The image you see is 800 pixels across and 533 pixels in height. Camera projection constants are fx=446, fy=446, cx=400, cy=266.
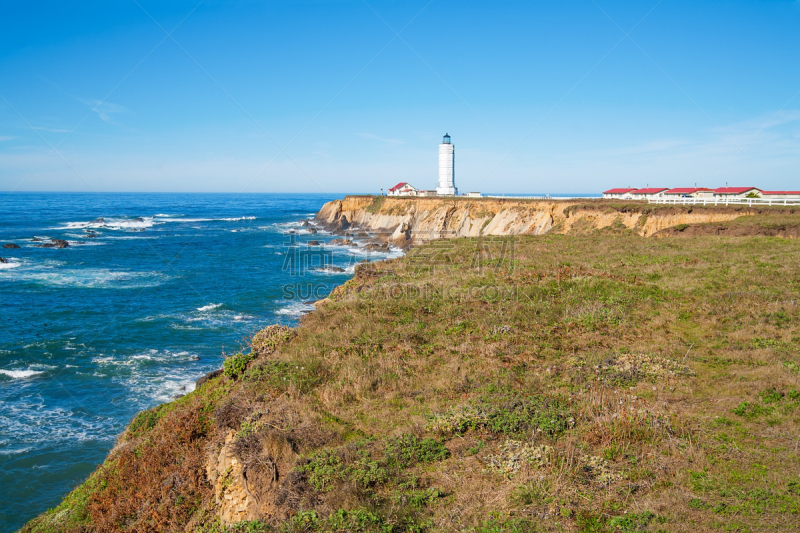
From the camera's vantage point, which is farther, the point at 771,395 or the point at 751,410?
the point at 771,395

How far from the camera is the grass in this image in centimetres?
561

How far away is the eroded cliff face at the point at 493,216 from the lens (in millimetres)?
34969

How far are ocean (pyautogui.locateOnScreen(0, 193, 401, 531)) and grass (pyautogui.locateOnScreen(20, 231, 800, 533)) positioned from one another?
13.6 feet

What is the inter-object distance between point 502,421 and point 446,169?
77.2 m

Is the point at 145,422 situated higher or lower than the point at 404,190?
lower

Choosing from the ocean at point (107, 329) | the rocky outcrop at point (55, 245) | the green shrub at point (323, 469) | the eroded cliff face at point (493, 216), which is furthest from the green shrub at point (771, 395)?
the rocky outcrop at point (55, 245)

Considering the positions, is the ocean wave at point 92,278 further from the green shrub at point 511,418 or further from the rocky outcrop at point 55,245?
A: the green shrub at point 511,418

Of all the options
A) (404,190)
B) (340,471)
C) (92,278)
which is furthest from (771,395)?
(404,190)

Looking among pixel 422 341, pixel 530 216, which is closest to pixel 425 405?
pixel 422 341

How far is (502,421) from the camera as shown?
7.48 m

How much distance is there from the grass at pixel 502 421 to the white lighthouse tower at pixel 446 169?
2688 inches

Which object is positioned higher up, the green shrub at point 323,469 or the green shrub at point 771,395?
the green shrub at point 771,395

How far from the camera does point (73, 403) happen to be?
15.9m

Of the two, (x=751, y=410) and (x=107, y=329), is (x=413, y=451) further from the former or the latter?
(x=107, y=329)
